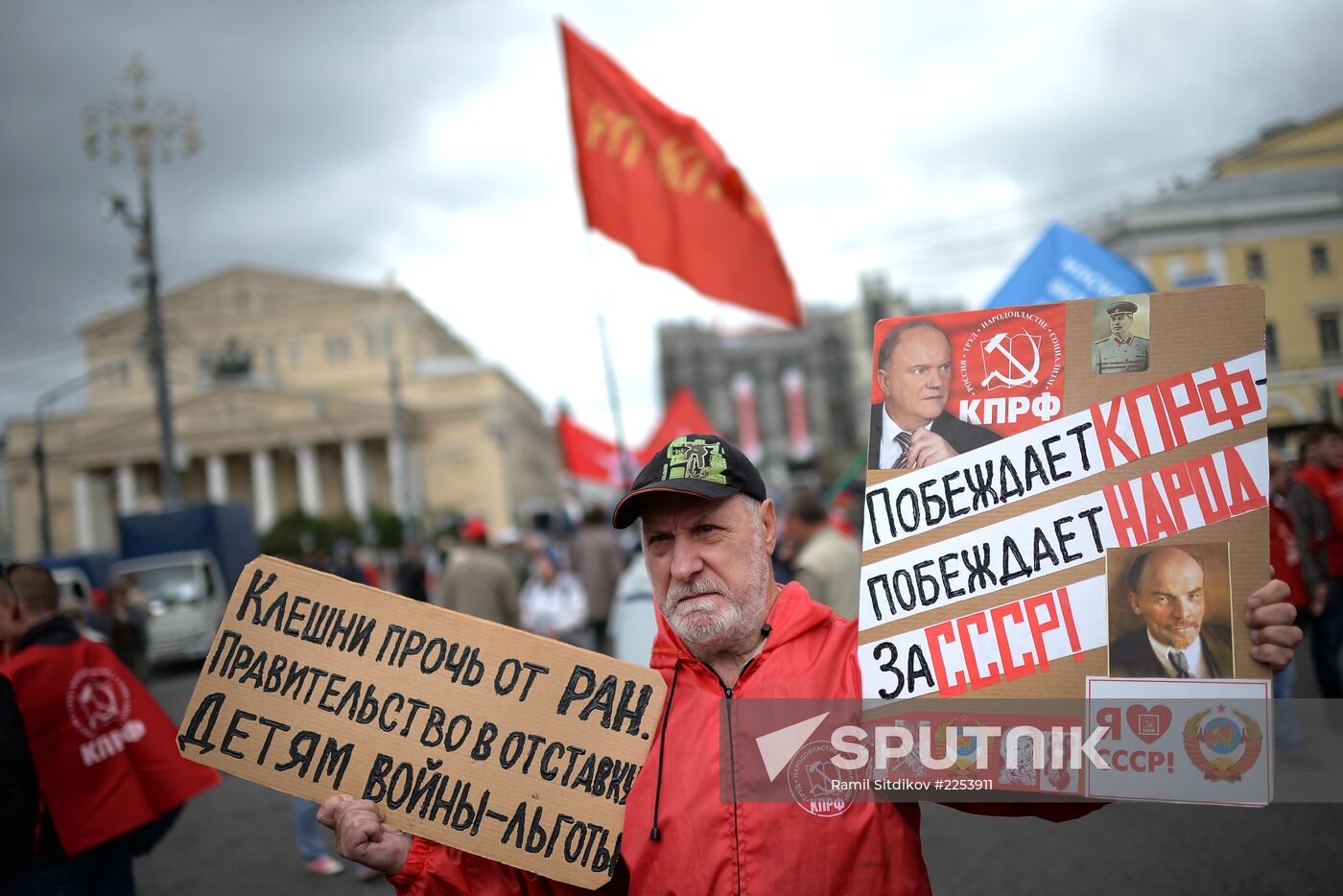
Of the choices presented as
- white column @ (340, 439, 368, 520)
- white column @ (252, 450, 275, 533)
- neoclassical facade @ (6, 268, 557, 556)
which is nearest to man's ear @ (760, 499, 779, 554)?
neoclassical facade @ (6, 268, 557, 556)

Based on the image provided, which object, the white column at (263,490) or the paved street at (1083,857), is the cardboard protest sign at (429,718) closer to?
the paved street at (1083,857)

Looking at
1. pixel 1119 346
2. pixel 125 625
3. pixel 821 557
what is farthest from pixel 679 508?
pixel 125 625

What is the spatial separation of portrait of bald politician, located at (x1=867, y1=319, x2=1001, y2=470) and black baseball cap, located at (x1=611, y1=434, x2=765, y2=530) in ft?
1.20

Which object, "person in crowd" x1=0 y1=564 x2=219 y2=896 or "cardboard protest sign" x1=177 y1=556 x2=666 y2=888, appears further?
"person in crowd" x1=0 y1=564 x2=219 y2=896

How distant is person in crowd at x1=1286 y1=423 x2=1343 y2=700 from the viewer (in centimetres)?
653

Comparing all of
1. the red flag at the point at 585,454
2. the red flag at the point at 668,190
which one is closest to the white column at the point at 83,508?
the red flag at the point at 585,454

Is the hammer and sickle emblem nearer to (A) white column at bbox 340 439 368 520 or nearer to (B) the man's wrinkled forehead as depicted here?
(B) the man's wrinkled forehead

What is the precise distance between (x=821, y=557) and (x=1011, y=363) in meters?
3.91

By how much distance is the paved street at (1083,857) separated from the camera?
3.81 meters

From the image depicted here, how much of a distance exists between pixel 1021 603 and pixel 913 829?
515mm

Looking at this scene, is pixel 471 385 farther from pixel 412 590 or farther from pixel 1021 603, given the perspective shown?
pixel 1021 603

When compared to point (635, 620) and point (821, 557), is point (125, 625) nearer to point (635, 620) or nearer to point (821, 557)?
point (635, 620)

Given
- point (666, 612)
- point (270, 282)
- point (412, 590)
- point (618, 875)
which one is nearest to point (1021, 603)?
point (666, 612)

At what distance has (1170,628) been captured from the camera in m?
1.77
